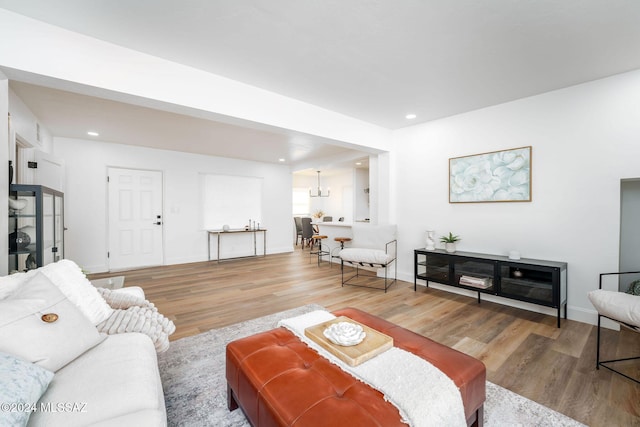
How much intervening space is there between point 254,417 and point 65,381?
81 centimetres

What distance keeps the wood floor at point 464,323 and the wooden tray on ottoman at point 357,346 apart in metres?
1.09

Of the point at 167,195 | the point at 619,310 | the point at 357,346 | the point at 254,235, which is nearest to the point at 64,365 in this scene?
the point at 357,346

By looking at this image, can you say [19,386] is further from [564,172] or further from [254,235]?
[254,235]

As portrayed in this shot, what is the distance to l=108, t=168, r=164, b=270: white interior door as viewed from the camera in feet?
18.0

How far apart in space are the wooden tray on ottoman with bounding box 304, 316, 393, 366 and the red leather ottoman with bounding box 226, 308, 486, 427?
66 mm

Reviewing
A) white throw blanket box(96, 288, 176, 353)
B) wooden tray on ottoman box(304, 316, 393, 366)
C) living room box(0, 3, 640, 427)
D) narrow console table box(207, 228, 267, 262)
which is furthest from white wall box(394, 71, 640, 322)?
narrow console table box(207, 228, 267, 262)

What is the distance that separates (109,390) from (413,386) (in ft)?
4.10

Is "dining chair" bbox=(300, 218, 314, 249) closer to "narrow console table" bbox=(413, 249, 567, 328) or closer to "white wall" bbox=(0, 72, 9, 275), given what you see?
"narrow console table" bbox=(413, 249, 567, 328)

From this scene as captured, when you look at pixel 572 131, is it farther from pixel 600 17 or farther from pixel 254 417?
pixel 254 417

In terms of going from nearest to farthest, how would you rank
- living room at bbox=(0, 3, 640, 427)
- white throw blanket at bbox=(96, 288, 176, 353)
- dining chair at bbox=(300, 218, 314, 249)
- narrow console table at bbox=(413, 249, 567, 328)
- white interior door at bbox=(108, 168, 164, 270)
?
white throw blanket at bbox=(96, 288, 176, 353), living room at bbox=(0, 3, 640, 427), narrow console table at bbox=(413, 249, 567, 328), white interior door at bbox=(108, 168, 164, 270), dining chair at bbox=(300, 218, 314, 249)

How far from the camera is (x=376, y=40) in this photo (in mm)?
2201

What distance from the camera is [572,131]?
9.84 ft

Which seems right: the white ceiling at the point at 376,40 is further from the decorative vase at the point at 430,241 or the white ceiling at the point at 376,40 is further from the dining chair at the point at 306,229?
the dining chair at the point at 306,229

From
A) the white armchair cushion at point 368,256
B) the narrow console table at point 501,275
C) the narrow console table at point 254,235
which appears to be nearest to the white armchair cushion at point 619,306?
the narrow console table at point 501,275
